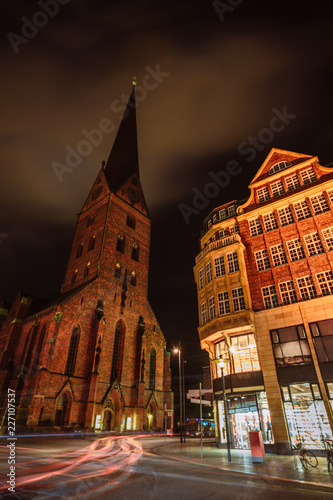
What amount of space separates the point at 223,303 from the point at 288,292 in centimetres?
483

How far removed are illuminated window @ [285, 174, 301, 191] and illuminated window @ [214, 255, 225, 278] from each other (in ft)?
27.1

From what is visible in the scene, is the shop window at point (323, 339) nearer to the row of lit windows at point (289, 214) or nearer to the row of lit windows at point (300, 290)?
the row of lit windows at point (300, 290)

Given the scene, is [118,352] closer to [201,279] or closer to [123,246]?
[123,246]

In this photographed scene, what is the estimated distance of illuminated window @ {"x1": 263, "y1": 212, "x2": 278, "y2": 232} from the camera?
22811 mm

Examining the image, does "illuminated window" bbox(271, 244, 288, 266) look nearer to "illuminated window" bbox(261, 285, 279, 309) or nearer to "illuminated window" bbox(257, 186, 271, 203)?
"illuminated window" bbox(261, 285, 279, 309)

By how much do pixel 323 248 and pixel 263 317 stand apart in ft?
21.1

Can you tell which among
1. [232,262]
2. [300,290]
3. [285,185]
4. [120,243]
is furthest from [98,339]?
[285,185]

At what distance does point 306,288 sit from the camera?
19.0 metres

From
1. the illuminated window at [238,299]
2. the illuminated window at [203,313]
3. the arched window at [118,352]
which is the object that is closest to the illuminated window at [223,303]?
the illuminated window at [238,299]

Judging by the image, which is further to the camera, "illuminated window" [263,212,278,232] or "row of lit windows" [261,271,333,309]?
"illuminated window" [263,212,278,232]

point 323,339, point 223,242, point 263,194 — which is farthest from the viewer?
point 263,194

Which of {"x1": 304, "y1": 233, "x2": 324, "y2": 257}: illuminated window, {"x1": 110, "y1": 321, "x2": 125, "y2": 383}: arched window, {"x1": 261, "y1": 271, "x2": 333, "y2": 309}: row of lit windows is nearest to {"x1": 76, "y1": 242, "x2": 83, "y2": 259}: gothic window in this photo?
{"x1": 110, "y1": 321, "x2": 125, "y2": 383}: arched window

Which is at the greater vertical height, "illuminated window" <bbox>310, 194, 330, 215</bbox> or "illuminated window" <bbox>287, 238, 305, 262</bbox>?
"illuminated window" <bbox>310, 194, 330, 215</bbox>

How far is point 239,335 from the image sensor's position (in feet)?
67.2
